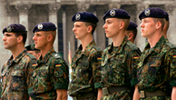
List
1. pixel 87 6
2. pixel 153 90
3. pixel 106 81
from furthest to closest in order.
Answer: pixel 87 6 → pixel 106 81 → pixel 153 90

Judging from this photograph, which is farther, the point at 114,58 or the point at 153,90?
the point at 114,58

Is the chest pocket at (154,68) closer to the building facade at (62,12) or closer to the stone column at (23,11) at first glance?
the building facade at (62,12)

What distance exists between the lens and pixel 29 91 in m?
10.6

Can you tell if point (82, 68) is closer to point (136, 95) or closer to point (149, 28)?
point (136, 95)

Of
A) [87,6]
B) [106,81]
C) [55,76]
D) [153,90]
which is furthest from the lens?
[87,6]

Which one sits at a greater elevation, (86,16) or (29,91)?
(86,16)

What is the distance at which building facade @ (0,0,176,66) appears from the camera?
5469 cm

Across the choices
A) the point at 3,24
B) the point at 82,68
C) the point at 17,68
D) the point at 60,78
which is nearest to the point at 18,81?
the point at 17,68

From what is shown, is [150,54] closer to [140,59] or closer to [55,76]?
[140,59]

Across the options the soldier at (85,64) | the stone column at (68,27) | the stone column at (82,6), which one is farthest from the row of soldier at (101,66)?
the stone column at (68,27)

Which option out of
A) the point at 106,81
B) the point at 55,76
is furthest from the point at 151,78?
the point at 55,76

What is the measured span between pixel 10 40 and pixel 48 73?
1.44 m

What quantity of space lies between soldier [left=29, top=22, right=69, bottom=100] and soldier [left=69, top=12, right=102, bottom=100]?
21 centimetres

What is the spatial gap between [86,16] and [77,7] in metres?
45.1
